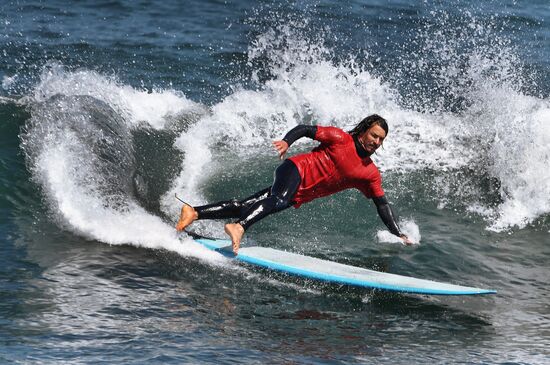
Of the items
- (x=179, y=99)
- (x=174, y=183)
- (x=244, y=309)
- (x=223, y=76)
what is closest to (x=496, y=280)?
(x=244, y=309)

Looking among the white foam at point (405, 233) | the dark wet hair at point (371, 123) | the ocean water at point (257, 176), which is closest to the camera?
the ocean water at point (257, 176)

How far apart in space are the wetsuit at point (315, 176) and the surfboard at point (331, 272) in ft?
1.20

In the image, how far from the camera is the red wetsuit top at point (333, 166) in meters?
7.59

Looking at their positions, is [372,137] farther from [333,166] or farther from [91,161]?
[91,161]

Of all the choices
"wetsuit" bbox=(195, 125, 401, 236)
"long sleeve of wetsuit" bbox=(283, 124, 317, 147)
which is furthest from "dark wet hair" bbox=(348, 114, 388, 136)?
"long sleeve of wetsuit" bbox=(283, 124, 317, 147)

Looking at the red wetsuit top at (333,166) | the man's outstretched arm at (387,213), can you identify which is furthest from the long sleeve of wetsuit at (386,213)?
the red wetsuit top at (333,166)

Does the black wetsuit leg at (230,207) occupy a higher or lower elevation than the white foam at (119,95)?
lower

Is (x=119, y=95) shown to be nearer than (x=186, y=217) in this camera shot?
No

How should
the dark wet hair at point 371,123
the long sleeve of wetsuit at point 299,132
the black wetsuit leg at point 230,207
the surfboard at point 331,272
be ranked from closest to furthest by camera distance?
the surfboard at point 331,272 → the long sleeve of wetsuit at point 299,132 → the dark wet hair at point 371,123 → the black wetsuit leg at point 230,207

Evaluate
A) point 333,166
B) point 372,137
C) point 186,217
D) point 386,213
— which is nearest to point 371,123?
point 372,137

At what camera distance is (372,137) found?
294 inches

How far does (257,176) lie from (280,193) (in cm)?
307

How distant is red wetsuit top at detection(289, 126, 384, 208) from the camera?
24.9 ft

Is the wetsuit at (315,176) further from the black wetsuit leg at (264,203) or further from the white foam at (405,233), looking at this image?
the white foam at (405,233)
